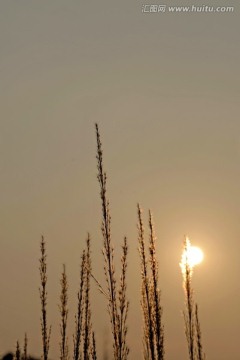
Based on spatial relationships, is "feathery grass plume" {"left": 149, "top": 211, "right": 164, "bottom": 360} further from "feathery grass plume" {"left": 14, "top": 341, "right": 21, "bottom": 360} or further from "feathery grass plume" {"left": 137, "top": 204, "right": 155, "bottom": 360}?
Result: "feathery grass plume" {"left": 14, "top": 341, "right": 21, "bottom": 360}

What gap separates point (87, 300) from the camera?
734cm

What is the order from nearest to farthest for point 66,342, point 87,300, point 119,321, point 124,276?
point 119,321, point 124,276, point 66,342, point 87,300

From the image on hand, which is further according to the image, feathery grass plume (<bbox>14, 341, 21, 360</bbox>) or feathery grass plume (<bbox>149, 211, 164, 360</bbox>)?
feathery grass plume (<bbox>14, 341, 21, 360</bbox>)

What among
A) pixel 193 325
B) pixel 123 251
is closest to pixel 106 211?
pixel 123 251

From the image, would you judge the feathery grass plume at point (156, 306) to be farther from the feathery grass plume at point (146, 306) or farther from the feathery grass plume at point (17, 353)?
the feathery grass plume at point (17, 353)

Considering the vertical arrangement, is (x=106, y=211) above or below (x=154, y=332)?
above

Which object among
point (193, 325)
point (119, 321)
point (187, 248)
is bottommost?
point (119, 321)

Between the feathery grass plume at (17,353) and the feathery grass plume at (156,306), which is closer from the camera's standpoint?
the feathery grass plume at (156,306)

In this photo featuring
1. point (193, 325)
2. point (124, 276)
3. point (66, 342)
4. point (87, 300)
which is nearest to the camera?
point (124, 276)

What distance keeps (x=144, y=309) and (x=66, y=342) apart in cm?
193

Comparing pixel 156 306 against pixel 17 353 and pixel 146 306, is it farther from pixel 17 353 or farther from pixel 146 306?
pixel 17 353

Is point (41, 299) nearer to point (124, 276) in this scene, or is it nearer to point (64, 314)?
point (64, 314)

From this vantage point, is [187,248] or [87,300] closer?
[187,248]

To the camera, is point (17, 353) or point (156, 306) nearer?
point (156, 306)
